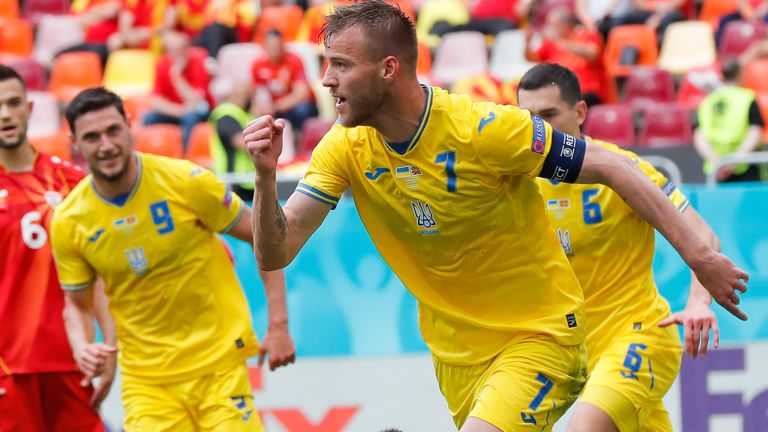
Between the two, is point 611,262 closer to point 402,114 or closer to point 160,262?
point 402,114

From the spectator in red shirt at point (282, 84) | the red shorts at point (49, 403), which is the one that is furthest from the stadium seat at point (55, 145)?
the red shorts at point (49, 403)

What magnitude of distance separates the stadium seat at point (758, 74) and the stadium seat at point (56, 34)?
8959 mm

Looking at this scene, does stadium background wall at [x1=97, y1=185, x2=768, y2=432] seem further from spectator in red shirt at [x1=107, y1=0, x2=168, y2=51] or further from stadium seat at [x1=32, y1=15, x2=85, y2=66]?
stadium seat at [x1=32, y1=15, x2=85, y2=66]

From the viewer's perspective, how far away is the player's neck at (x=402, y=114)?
4.66m

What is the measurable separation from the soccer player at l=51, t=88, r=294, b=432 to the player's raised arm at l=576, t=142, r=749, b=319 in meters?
2.32

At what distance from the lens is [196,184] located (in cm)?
634

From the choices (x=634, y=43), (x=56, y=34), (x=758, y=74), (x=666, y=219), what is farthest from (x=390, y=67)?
(x=56, y=34)

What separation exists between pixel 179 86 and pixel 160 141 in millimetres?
1199

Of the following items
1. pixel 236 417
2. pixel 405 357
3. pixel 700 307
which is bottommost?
pixel 405 357

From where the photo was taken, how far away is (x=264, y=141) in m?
4.18

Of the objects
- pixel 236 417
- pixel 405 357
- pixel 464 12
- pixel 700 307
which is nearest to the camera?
pixel 700 307

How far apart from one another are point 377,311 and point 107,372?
2725 millimetres

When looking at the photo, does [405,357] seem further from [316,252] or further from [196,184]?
[196,184]

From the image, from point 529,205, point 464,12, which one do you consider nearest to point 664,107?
point 464,12
